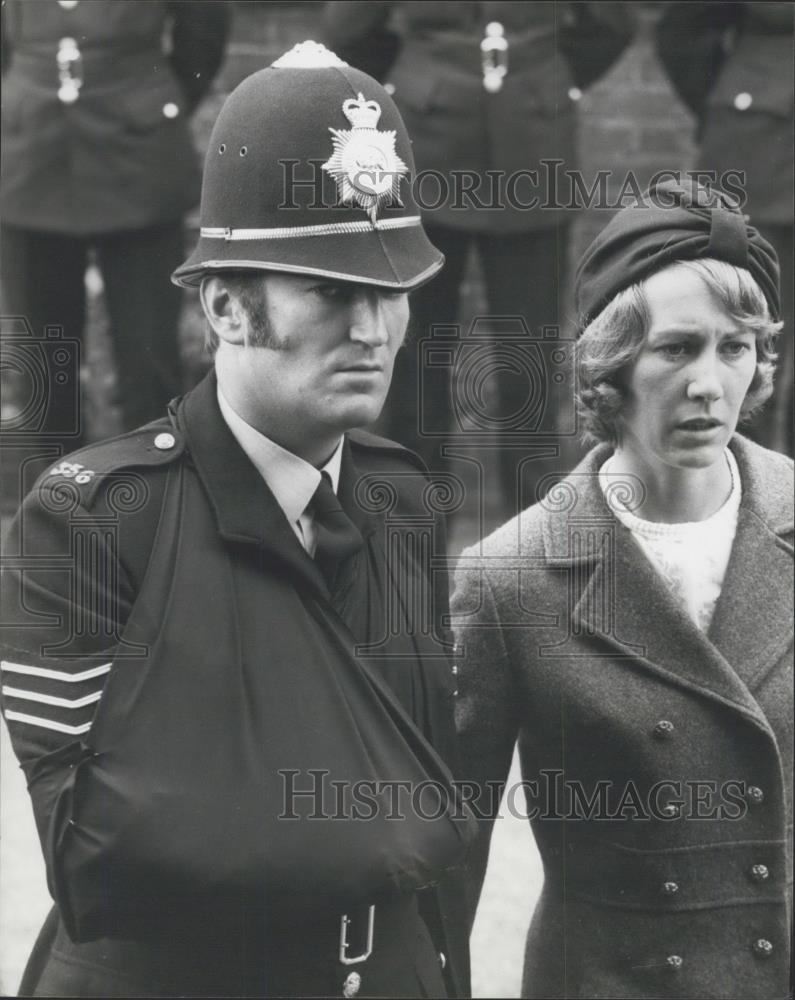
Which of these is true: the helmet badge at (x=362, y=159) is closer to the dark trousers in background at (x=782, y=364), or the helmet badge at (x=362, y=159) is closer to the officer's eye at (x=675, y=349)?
the officer's eye at (x=675, y=349)

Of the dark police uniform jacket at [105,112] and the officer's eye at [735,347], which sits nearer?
the officer's eye at [735,347]

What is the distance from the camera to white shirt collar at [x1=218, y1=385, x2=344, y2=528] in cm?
244

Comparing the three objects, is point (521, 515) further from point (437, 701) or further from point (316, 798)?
point (316, 798)

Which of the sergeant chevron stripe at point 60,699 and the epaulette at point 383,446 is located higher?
the epaulette at point 383,446

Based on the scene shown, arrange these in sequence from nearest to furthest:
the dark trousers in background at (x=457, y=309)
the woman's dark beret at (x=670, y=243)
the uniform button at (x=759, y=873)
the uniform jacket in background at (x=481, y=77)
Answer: the woman's dark beret at (x=670, y=243), the uniform button at (x=759, y=873), the dark trousers in background at (x=457, y=309), the uniform jacket in background at (x=481, y=77)

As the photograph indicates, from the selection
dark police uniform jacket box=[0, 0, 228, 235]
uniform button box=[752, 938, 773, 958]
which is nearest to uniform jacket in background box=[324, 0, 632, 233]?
dark police uniform jacket box=[0, 0, 228, 235]

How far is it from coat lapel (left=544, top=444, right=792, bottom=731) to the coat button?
0.70 m

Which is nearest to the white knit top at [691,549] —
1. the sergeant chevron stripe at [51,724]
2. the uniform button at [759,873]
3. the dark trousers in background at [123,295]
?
the uniform button at [759,873]

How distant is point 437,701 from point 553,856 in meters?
0.38

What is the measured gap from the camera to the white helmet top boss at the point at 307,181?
2.38 meters

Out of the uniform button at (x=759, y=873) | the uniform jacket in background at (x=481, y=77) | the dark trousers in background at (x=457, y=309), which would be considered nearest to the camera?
the uniform button at (x=759, y=873)

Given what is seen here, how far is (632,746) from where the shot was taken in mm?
2688

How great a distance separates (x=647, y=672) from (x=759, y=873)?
39cm

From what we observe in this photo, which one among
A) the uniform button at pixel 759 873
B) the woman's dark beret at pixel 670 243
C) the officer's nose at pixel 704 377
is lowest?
the uniform button at pixel 759 873
